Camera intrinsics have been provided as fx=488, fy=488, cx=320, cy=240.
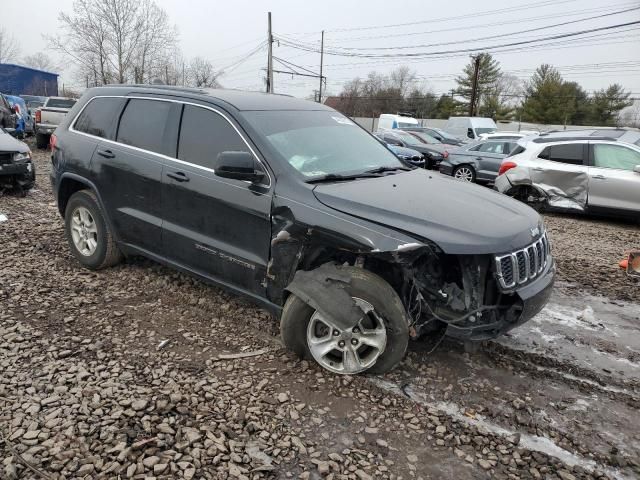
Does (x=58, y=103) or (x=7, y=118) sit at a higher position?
(x=58, y=103)

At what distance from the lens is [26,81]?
48781mm

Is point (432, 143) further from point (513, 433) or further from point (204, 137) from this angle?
point (513, 433)

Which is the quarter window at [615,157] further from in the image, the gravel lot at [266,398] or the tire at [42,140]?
the tire at [42,140]

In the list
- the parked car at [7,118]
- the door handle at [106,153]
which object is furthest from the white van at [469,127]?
the door handle at [106,153]

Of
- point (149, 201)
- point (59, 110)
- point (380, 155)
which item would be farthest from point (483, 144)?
point (59, 110)

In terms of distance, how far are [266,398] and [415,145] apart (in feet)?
50.1

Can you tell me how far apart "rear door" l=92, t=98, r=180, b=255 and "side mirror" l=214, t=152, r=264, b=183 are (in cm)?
91

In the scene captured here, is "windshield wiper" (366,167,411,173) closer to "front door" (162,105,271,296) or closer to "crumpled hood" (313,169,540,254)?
"crumpled hood" (313,169,540,254)

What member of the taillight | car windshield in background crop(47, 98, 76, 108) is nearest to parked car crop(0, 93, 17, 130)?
car windshield in background crop(47, 98, 76, 108)

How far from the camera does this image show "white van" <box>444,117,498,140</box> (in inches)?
925

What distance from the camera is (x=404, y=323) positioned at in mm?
3037

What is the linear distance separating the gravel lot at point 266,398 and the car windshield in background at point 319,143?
1.40 metres

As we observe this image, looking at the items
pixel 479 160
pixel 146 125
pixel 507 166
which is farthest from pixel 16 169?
pixel 479 160

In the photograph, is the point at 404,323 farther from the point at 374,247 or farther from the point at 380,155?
the point at 380,155
